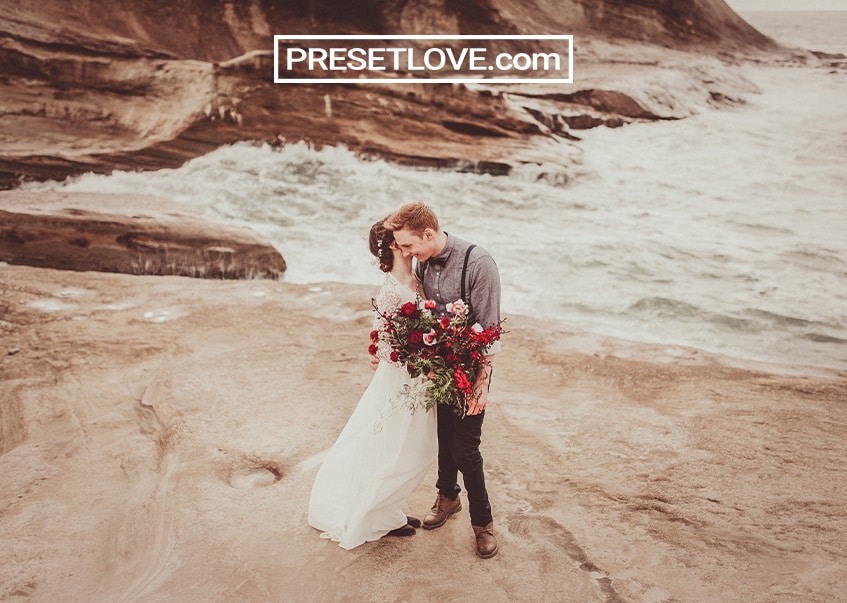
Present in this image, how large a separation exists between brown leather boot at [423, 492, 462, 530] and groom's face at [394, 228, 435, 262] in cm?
90

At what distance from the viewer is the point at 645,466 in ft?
8.68

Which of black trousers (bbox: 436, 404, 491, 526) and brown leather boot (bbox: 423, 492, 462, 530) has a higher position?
black trousers (bbox: 436, 404, 491, 526)

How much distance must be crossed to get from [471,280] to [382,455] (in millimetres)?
649

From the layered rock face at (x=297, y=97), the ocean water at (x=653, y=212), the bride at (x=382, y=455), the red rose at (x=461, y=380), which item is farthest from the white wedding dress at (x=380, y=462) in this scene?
the layered rock face at (x=297, y=97)

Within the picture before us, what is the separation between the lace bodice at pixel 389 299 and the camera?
2.00 m

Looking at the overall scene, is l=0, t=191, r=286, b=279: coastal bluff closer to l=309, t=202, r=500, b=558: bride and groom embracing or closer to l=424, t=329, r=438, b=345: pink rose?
l=309, t=202, r=500, b=558: bride and groom embracing

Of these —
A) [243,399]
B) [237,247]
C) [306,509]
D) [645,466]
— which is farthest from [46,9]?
[645,466]

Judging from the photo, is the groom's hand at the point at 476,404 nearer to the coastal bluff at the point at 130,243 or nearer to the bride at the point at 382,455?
the bride at the point at 382,455

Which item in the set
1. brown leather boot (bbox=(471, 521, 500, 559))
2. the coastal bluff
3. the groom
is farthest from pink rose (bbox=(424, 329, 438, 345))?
the coastal bluff

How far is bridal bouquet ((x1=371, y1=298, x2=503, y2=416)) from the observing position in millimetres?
1913

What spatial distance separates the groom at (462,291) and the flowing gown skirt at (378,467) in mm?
115

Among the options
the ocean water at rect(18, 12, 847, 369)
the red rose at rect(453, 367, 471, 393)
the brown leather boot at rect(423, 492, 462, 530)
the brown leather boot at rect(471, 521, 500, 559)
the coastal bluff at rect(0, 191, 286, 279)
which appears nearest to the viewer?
the red rose at rect(453, 367, 471, 393)

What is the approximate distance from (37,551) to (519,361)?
2532 millimetres

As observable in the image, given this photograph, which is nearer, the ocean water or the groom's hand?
the groom's hand
